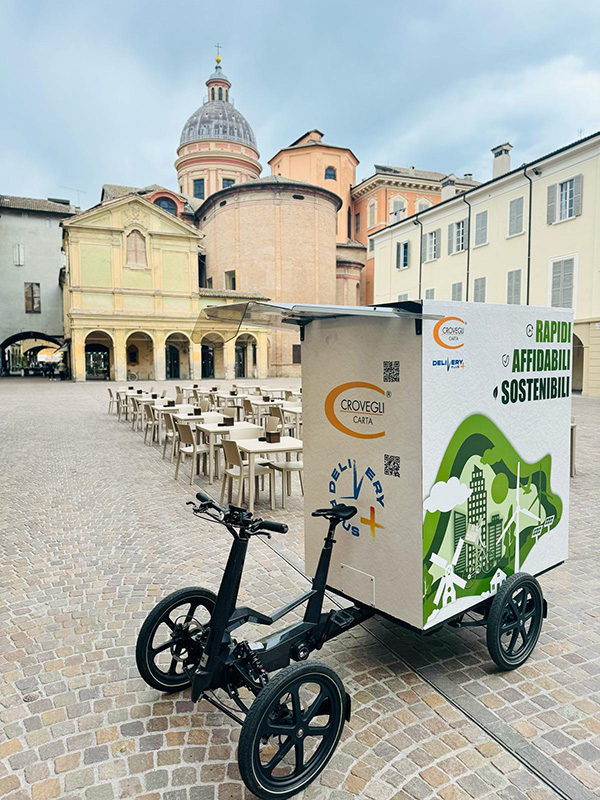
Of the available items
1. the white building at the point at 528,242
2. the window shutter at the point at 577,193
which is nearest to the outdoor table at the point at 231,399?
the white building at the point at 528,242

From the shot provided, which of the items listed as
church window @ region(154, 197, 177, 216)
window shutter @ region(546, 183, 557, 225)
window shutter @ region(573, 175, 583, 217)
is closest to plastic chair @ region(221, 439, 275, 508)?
window shutter @ region(573, 175, 583, 217)

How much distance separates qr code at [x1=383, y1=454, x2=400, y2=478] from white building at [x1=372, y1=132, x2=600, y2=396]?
19.7 meters

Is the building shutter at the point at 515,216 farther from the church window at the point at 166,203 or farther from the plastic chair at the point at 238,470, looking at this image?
the church window at the point at 166,203

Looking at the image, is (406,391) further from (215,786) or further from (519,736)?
(215,786)

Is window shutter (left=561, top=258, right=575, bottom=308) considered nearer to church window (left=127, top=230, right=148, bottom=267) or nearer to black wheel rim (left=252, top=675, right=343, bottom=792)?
black wheel rim (left=252, top=675, right=343, bottom=792)

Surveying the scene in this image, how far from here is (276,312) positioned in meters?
2.64

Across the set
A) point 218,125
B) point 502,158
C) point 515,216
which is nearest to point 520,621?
point 515,216

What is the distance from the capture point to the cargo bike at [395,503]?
2496mm

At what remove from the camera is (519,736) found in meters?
2.63

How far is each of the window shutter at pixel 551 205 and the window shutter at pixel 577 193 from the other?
3.47 feet

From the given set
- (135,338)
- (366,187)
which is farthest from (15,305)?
(366,187)

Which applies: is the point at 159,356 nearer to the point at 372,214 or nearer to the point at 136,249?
the point at 136,249

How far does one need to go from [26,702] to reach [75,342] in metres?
35.4

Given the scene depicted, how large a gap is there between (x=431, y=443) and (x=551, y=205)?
25.5 metres
